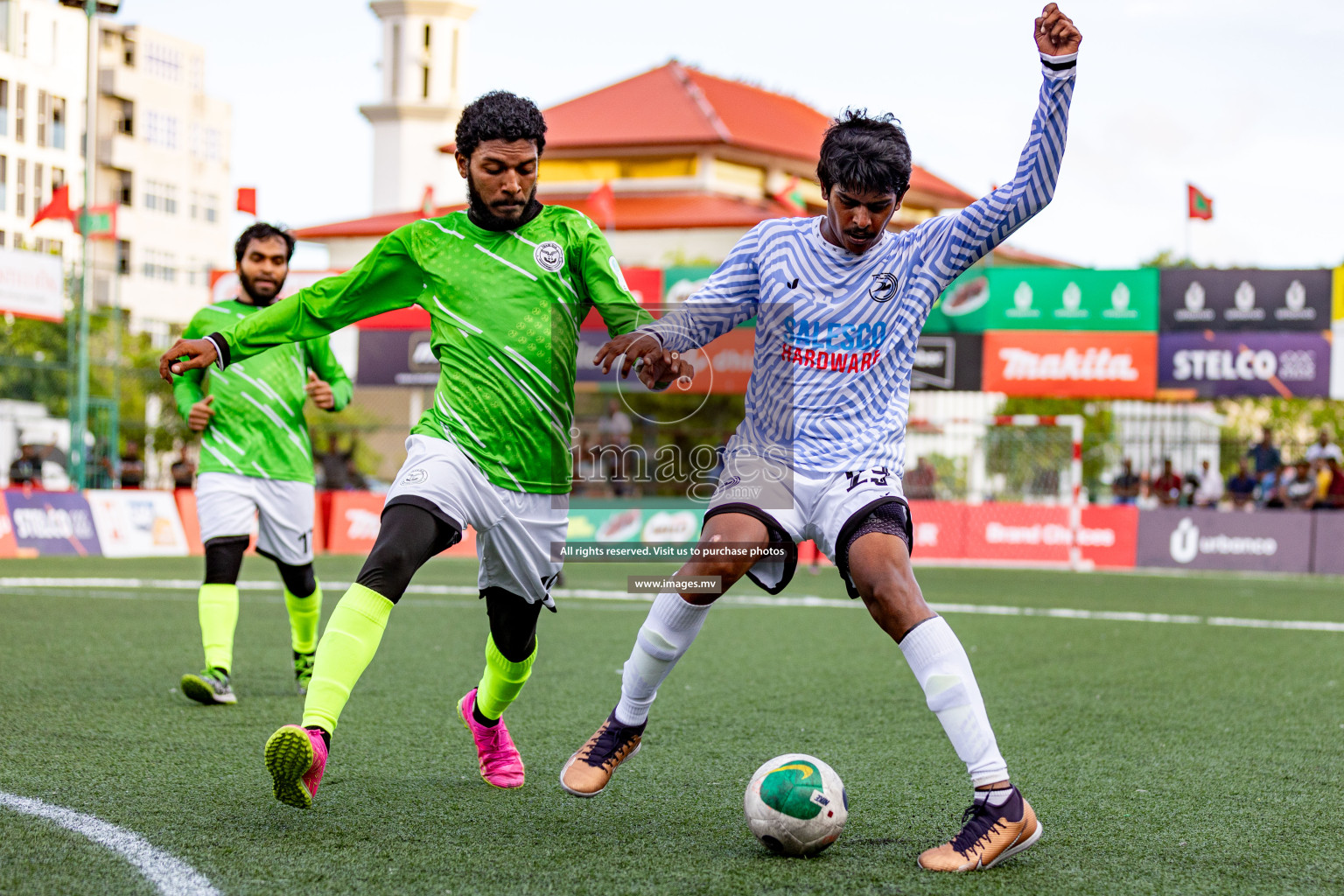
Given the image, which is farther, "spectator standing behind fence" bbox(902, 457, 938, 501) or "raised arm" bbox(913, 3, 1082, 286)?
"spectator standing behind fence" bbox(902, 457, 938, 501)

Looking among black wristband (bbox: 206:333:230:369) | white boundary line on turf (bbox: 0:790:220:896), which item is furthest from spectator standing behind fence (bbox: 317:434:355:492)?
white boundary line on turf (bbox: 0:790:220:896)

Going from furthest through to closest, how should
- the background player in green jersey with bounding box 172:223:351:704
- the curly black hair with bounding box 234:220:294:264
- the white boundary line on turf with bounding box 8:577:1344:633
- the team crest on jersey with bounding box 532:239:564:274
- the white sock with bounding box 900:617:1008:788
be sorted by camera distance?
the white boundary line on turf with bounding box 8:577:1344:633, the curly black hair with bounding box 234:220:294:264, the background player in green jersey with bounding box 172:223:351:704, the team crest on jersey with bounding box 532:239:564:274, the white sock with bounding box 900:617:1008:788

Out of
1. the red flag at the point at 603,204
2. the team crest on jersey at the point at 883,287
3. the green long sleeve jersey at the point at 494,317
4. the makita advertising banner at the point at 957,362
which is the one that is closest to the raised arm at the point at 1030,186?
the team crest on jersey at the point at 883,287

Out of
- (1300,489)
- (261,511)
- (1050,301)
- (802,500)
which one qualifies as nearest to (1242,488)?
(1300,489)

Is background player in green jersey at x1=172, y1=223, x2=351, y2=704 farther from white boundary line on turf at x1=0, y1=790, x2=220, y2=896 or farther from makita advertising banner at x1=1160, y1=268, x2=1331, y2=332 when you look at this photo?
makita advertising banner at x1=1160, y1=268, x2=1331, y2=332

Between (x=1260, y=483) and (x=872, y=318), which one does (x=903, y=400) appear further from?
(x=1260, y=483)

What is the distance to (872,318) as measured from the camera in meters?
3.89

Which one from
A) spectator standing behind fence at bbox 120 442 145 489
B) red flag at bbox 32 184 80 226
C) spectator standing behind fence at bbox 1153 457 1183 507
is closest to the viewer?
red flag at bbox 32 184 80 226

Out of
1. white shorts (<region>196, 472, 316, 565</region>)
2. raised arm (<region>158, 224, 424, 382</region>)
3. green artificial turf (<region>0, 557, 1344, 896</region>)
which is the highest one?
raised arm (<region>158, 224, 424, 382</region>)

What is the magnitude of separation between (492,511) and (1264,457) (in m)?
19.7

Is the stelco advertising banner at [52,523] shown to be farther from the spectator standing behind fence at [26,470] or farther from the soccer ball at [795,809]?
the soccer ball at [795,809]

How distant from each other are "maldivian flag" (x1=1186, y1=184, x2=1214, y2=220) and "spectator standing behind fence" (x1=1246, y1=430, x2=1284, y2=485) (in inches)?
157

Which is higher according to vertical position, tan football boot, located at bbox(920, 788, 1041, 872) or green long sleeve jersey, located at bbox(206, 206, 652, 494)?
green long sleeve jersey, located at bbox(206, 206, 652, 494)

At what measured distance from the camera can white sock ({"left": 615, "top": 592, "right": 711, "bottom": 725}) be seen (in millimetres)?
4035
